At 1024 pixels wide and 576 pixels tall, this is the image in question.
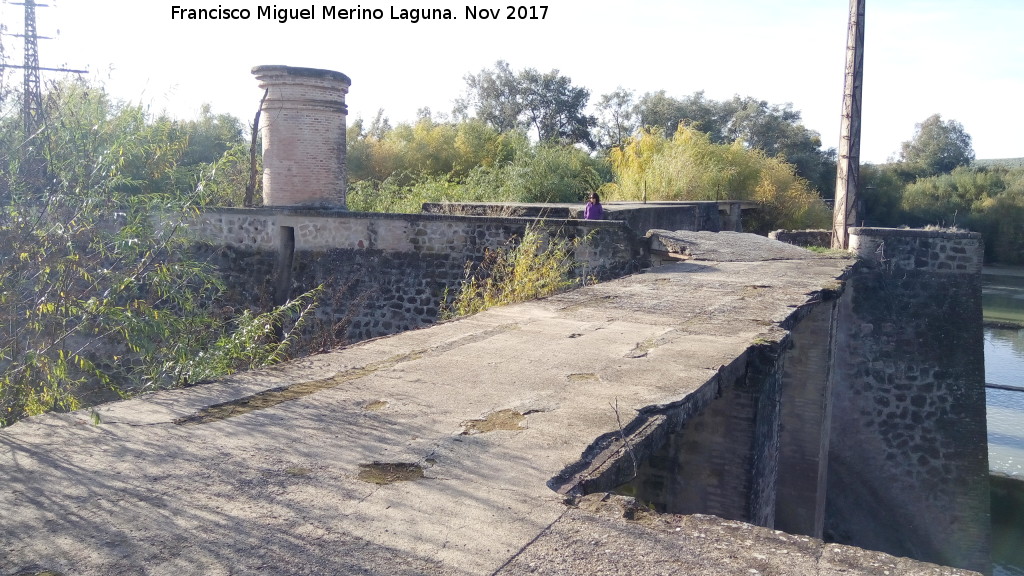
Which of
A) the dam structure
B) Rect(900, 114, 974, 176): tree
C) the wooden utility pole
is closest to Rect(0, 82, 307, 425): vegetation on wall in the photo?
the dam structure

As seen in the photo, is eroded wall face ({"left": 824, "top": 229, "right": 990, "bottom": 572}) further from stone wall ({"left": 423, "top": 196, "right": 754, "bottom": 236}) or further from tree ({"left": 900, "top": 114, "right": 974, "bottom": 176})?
tree ({"left": 900, "top": 114, "right": 974, "bottom": 176})

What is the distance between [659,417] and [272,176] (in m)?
8.90

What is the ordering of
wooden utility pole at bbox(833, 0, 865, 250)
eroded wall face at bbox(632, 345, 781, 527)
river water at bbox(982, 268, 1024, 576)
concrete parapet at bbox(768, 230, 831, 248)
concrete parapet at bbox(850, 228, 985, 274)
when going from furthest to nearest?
1. wooden utility pole at bbox(833, 0, 865, 250)
2. concrete parapet at bbox(768, 230, 831, 248)
3. river water at bbox(982, 268, 1024, 576)
4. concrete parapet at bbox(850, 228, 985, 274)
5. eroded wall face at bbox(632, 345, 781, 527)

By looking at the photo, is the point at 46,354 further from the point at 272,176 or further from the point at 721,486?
the point at 272,176

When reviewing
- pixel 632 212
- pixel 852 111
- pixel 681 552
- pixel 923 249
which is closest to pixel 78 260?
pixel 681 552

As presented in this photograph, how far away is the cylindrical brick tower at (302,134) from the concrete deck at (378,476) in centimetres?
699

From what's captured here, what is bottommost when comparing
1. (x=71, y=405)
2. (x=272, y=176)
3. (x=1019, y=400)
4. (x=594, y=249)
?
(x=1019, y=400)

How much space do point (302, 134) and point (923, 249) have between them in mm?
8091

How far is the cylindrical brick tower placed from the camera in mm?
10594

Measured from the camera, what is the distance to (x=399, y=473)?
2.66 metres

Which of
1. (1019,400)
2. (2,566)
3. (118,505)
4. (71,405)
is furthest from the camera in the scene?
(1019,400)

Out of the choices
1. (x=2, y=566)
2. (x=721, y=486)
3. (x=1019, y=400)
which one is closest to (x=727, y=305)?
(x=721, y=486)

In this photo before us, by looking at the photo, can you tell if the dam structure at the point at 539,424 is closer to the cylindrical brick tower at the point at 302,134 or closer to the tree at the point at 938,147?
the cylindrical brick tower at the point at 302,134

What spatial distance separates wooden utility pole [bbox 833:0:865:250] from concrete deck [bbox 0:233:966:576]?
1123 centimetres
